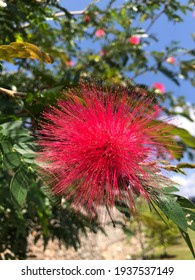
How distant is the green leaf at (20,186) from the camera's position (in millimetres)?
1462

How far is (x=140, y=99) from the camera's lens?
1.41m

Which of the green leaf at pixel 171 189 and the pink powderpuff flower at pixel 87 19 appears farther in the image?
the pink powderpuff flower at pixel 87 19

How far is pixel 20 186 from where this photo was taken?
4.89ft

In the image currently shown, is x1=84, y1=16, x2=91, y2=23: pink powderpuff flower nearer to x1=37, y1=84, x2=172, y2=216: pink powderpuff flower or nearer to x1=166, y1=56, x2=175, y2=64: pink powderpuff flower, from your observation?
x1=166, y1=56, x2=175, y2=64: pink powderpuff flower

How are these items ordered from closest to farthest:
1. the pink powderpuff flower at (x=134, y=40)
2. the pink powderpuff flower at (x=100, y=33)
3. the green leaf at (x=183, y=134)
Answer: the green leaf at (x=183, y=134)
the pink powderpuff flower at (x=134, y=40)
the pink powderpuff flower at (x=100, y=33)

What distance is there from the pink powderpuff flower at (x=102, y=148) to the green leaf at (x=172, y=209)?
39 millimetres

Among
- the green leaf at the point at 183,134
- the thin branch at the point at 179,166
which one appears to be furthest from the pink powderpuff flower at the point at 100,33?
the thin branch at the point at 179,166

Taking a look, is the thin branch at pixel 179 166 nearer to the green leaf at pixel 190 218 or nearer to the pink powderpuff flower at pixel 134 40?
the green leaf at pixel 190 218

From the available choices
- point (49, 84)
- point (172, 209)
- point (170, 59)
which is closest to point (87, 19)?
point (170, 59)

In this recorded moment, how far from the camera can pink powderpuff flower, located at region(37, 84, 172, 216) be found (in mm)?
1350

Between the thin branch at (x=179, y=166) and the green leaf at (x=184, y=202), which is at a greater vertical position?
the thin branch at (x=179, y=166)

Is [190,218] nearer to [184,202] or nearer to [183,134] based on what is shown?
[184,202]

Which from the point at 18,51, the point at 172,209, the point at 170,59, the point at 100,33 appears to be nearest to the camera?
the point at 172,209

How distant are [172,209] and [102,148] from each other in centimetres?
29
